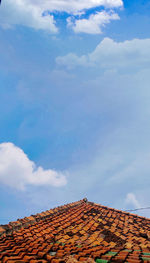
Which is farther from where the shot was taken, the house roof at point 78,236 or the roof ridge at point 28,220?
the roof ridge at point 28,220

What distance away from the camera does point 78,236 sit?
8.06 m

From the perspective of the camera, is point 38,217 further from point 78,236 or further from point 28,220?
point 78,236

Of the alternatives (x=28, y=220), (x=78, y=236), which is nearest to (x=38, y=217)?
(x=28, y=220)

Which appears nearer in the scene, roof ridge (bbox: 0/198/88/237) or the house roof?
the house roof

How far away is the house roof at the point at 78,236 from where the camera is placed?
199 inches

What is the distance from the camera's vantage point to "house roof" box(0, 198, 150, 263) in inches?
199

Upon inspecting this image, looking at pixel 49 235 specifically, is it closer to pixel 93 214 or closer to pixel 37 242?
pixel 37 242

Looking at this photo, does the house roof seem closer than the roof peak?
Yes

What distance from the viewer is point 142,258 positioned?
14.9ft

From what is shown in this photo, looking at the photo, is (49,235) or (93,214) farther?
(93,214)

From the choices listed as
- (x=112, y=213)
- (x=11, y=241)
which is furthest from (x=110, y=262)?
(x=112, y=213)

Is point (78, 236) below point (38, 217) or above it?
below

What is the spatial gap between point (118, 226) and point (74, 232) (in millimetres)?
2717

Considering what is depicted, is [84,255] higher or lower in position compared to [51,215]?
lower
